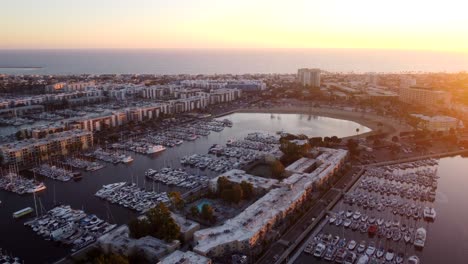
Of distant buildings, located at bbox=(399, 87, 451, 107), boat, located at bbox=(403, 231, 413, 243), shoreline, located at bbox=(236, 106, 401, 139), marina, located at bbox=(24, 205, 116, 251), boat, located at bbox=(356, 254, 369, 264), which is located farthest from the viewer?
distant buildings, located at bbox=(399, 87, 451, 107)

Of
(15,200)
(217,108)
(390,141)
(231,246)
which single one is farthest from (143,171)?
(217,108)

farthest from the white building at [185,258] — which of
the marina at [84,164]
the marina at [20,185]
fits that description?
the marina at [84,164]

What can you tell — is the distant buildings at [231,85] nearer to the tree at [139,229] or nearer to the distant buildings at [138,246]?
the tree at [139,229]

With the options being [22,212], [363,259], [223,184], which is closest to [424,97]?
[223,184]

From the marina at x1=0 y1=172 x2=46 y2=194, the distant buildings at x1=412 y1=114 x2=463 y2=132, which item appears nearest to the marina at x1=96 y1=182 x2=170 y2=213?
the marina at x1=0 y1=172 x2=46 y2=194

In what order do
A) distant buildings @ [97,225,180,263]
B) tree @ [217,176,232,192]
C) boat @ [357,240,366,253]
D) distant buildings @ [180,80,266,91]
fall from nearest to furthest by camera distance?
distant buildings @ [97,225,180,263] < boat @ [357,240,366,253] < tree @ [217,176,232,192] < distant buildings @ [180,80,266,91]

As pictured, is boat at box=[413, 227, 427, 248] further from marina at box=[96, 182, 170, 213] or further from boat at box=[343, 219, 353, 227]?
marina at box=[96, 182, 170, 213]

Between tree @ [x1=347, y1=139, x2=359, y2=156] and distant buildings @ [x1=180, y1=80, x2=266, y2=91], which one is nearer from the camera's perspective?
tree @ [x1=347, y1=139, x2=359, y2=156]
